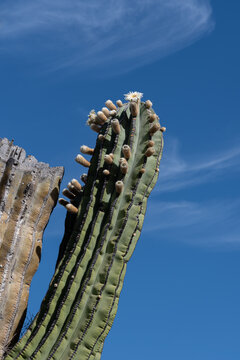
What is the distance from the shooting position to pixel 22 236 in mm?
6188

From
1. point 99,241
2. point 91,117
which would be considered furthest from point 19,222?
point 91,117

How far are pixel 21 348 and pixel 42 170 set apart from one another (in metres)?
1.97

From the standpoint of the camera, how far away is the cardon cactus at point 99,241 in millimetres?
5367

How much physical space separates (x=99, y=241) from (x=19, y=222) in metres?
1.12

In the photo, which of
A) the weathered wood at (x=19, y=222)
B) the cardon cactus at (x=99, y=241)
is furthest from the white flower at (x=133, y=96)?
the weathered wood at (x=19, y=222)

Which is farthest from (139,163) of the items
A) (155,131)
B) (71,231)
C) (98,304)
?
(98,304)

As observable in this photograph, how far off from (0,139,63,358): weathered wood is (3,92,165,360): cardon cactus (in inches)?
13.4

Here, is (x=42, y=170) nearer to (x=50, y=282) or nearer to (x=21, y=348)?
(x=50, y=282)

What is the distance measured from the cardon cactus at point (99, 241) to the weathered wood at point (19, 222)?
13.4 inches

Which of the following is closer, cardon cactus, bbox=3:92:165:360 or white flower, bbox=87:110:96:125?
cardon cactus, bbox=3:92:165:360

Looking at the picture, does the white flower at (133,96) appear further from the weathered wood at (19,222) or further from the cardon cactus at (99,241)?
the weathered wood at (19,222)

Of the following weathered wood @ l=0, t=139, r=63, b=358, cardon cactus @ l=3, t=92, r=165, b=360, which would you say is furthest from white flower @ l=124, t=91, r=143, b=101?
weathered wood @ l=0, t=139, r=63, b=358

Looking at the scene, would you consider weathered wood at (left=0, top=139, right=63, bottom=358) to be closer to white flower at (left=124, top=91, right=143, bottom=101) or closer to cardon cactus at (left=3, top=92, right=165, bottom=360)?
cardon cactus at (left=3, top=92, right=165, bottom=360)

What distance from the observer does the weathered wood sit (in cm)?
597
